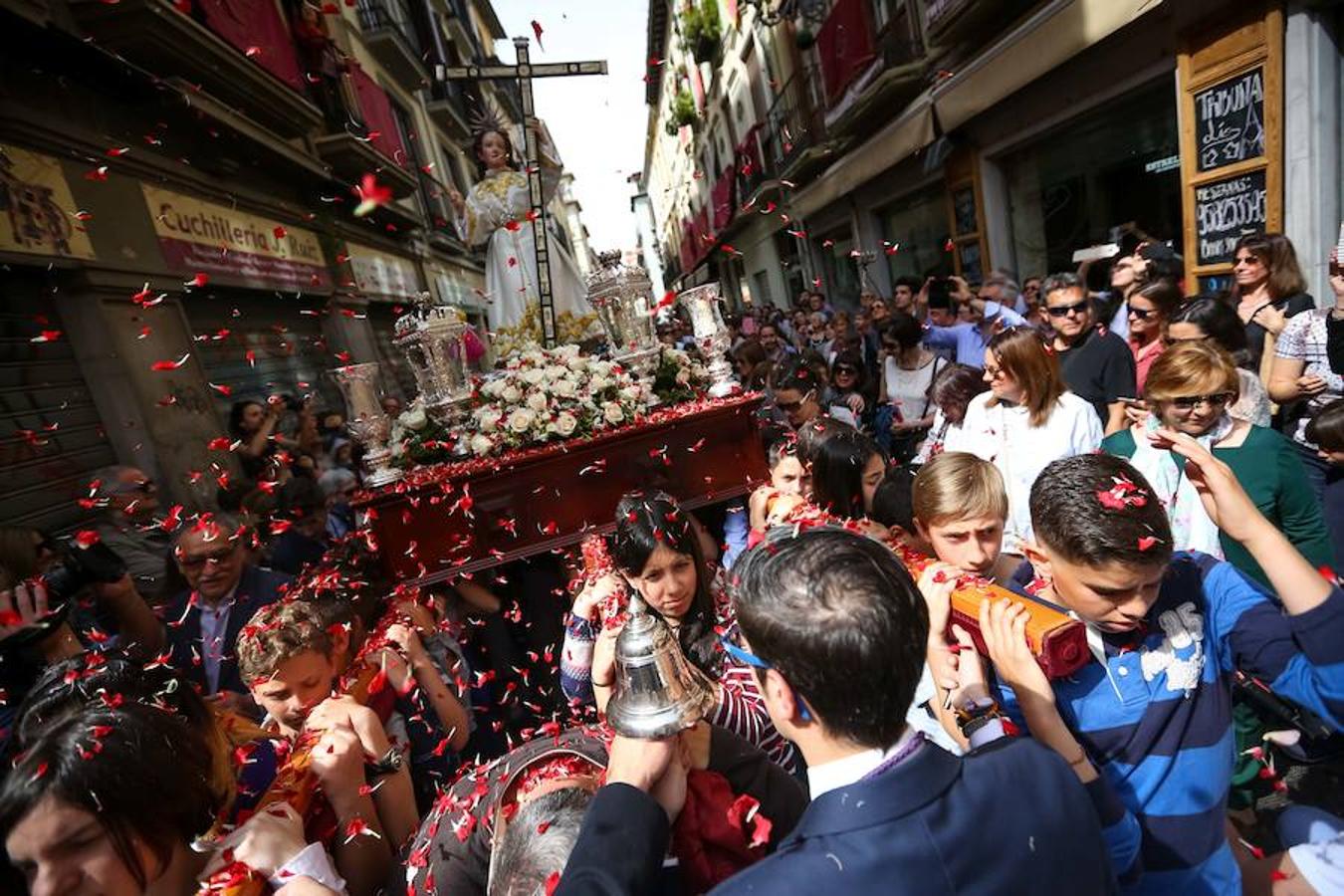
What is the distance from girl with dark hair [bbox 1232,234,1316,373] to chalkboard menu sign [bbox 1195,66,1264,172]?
6.58ft

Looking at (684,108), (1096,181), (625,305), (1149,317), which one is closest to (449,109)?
(684,108)

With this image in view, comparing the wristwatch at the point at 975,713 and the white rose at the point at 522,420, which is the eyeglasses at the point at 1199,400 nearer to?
the wristwatch at the point at 975,713

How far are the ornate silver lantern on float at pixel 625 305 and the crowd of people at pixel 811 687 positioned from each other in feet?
4.01

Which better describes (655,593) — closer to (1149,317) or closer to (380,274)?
(1149,317)

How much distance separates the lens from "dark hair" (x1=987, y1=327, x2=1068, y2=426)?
274 centimetres

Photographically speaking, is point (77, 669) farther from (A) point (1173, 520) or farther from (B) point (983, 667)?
(A) point (1173, 520)

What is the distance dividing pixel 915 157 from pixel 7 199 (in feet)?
35.4

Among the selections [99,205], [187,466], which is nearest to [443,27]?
[99,205]

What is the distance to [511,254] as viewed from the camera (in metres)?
4.73

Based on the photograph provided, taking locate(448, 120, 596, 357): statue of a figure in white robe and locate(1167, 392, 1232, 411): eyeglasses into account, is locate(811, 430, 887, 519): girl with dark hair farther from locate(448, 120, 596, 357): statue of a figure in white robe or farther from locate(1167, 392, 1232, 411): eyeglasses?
locate(448, 120, 596, 357): statue of a figure in white robe

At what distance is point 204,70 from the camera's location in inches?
242

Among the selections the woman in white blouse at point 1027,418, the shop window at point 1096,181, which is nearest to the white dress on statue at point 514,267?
the woman in white blouse at point 1027,418

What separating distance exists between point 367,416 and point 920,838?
320 cm

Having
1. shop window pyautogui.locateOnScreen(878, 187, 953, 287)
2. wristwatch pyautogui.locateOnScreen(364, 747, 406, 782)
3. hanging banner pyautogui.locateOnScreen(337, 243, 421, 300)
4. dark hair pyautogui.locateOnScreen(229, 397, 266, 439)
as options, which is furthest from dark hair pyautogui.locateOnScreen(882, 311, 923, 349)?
hanging banner pyautogui.locateOnScreen(337, 243, 421, 300)
